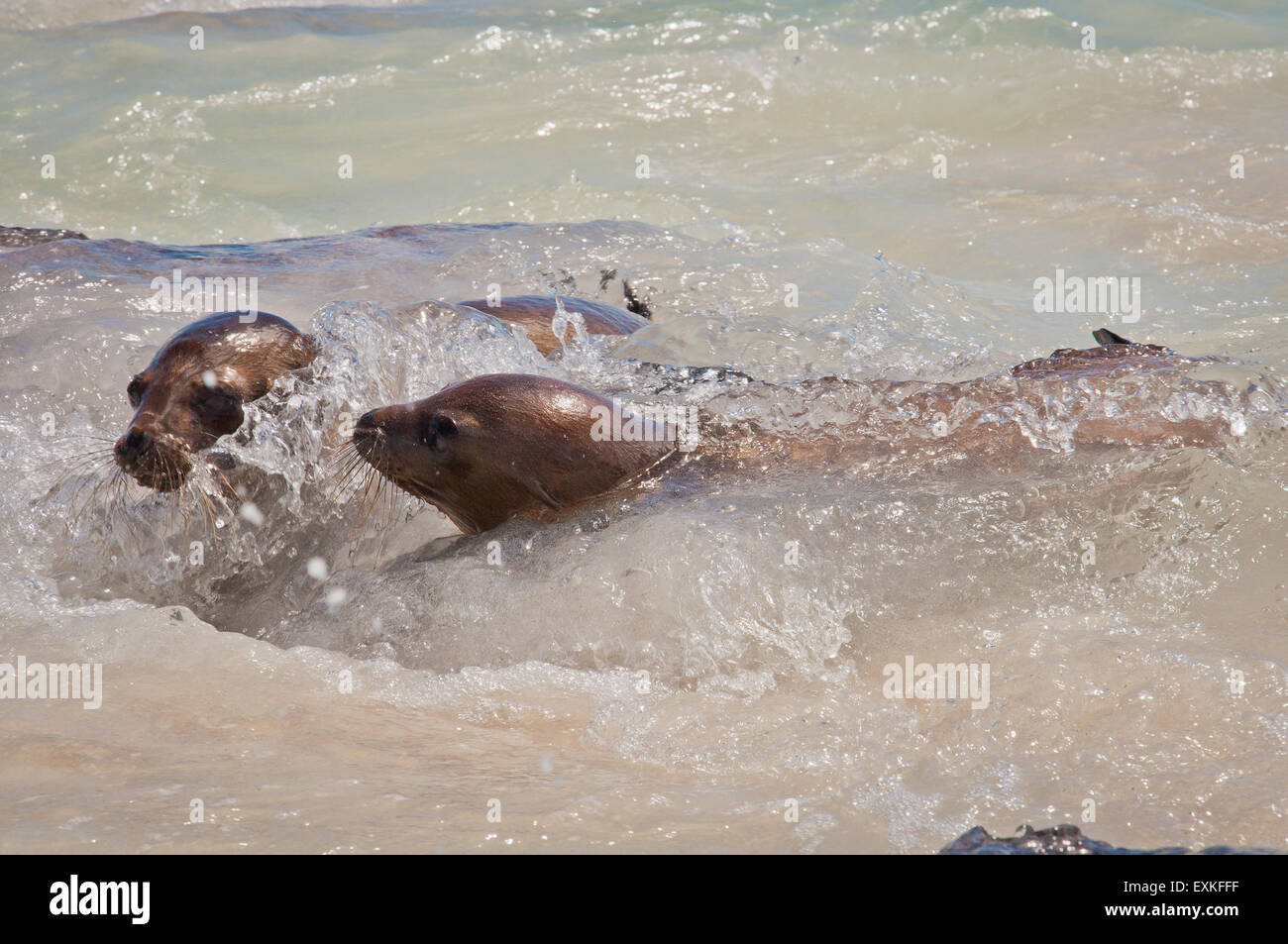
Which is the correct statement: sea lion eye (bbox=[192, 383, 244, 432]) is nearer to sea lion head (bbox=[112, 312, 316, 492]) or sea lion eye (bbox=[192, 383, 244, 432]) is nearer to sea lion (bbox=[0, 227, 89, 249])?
sea lion head (bbox=[112, 312, 316, 492])

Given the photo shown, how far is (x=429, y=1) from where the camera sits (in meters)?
15.8

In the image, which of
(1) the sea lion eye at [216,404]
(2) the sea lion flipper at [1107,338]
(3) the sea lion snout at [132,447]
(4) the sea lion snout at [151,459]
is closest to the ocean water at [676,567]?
(1) the sea lion eye at [216,404]

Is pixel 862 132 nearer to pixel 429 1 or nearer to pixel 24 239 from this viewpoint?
pixel 24 239

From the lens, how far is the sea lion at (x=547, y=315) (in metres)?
5.42

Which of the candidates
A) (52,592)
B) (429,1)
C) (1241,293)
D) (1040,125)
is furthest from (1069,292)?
(429,1)

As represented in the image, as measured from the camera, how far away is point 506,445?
4012mm

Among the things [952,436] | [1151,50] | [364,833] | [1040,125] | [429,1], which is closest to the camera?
[364,833]

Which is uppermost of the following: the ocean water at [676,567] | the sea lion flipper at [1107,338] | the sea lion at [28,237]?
the sea lion at [28,237]

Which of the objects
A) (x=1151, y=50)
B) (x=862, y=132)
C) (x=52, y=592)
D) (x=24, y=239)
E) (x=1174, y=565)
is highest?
→ (x=1151, y=50)

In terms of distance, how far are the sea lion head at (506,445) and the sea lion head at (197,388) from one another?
0.48 m

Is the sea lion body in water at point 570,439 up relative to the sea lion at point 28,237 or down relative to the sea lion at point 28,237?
down

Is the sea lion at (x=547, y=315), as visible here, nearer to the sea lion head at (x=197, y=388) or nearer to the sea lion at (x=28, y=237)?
the sea lion head at (x=197, y=388)

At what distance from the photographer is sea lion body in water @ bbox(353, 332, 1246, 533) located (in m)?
4.03

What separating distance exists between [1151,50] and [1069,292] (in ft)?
17.6
